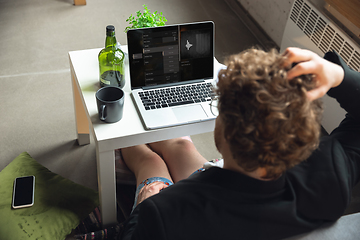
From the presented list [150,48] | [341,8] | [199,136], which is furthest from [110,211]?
[341,8]

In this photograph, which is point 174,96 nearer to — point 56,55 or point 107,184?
point 107,184

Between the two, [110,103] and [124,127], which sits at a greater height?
[110,103]

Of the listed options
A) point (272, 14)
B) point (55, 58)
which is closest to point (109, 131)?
point (55, 58)

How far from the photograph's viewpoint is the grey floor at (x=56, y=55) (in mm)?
1867

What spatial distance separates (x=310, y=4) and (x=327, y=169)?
162 cm

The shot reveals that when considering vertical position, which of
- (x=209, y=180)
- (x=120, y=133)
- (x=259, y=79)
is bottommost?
(x=120, y=133)

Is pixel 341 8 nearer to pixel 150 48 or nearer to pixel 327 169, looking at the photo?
Result: pixel 150 48

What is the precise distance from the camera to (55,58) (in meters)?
2.46

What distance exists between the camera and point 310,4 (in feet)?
6.94

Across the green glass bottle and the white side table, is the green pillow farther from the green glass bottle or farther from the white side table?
the green glass bottle

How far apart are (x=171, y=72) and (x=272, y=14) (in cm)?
173

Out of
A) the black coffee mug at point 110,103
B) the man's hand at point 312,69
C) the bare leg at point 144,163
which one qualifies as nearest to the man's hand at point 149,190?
the bare leg at point 144,163

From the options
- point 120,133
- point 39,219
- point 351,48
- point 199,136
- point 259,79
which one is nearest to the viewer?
point 259,79

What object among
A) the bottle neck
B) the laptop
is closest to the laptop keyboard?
the laptop
